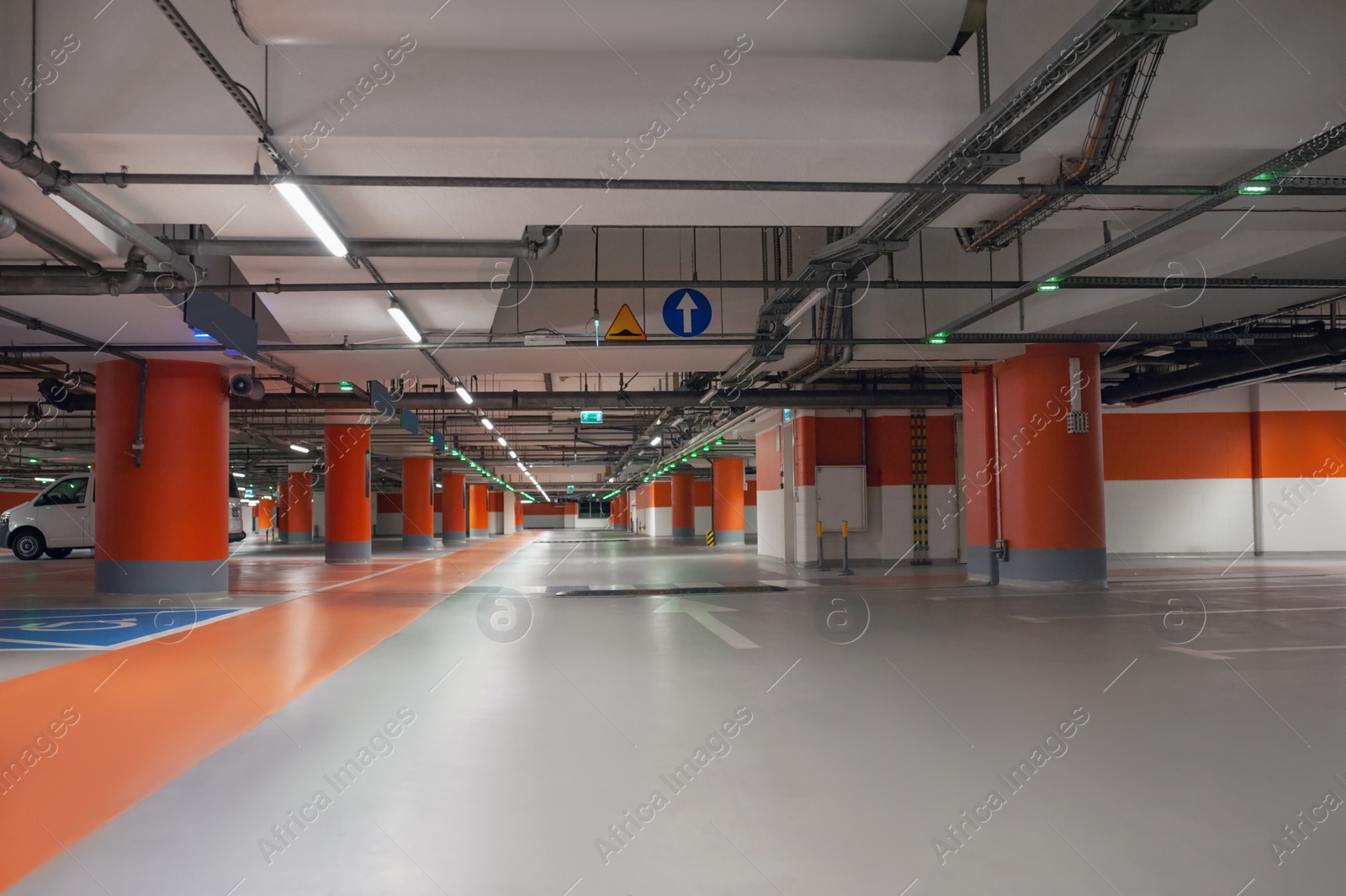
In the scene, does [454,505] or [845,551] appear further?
[454,505]

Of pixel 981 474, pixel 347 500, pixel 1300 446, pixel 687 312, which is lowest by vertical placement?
pixel 347 500

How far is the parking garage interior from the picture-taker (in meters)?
3.55

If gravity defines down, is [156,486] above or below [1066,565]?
above

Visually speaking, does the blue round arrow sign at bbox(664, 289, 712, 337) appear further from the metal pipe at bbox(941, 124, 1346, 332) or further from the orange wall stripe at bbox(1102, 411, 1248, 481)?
the orange wall stripe at bbox(1102, 411, 1248, 481)

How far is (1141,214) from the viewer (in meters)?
8.49

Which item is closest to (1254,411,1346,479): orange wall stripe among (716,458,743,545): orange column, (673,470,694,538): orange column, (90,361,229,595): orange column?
(716,458,743,545): orange column

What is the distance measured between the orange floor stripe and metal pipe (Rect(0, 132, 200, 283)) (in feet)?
11.5

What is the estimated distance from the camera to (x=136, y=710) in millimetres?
5637

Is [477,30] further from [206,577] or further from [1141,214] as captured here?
[206,577]

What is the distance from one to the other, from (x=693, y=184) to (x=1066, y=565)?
9852 mm

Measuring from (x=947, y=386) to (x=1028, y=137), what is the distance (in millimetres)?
12710

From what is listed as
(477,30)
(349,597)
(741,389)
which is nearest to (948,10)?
(477,30)

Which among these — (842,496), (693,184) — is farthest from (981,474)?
(693,184)

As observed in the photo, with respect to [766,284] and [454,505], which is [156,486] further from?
[454,505]
